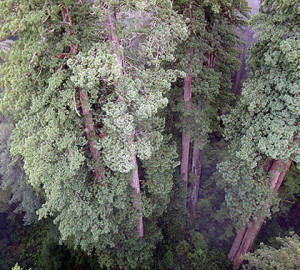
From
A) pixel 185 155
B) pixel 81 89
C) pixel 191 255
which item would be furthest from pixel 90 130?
pixel 191 255

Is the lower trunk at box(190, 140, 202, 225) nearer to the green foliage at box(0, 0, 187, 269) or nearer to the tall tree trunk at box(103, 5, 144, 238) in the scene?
the tall tree trunk at box(103, 5, 144, 238)

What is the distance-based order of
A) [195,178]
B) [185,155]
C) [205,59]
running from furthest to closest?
[195,178] → [185,155] → [205,59]

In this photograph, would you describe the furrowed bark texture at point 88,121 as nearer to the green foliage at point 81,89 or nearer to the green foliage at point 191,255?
the green foliage at point 81,89

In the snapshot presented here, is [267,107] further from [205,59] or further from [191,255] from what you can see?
[191,255]

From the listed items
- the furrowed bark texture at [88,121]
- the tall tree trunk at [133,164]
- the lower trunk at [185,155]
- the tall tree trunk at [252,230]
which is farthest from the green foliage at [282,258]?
the furrowed bark texture at [88,121]

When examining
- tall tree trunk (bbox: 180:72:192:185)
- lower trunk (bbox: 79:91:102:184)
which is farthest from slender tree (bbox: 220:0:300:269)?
lower trunk (bbox: 79:91:102:184)

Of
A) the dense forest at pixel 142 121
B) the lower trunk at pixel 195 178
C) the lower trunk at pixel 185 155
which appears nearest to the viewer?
the dense forest at pixel 142 121

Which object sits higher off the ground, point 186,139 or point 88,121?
point 88,121
